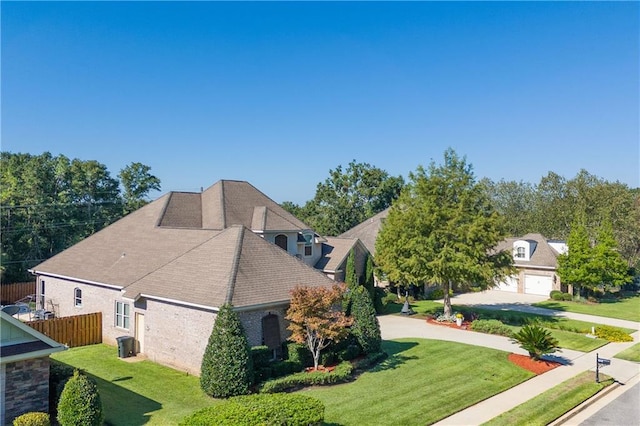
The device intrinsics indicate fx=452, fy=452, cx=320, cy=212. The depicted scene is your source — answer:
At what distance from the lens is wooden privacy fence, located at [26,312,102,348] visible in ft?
68.3

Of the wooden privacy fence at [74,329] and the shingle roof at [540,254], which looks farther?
the shingle roof at [540,254]

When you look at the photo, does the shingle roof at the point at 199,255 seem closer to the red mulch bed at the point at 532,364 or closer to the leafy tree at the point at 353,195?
the red mulch bed at the point at 532,364

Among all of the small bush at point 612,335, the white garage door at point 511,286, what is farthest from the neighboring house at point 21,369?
the white garage door at point 511,286

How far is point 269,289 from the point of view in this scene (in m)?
18.2

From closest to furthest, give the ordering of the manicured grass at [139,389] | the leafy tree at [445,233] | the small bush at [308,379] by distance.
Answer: the manicured grass at [139,389] → the small bush at [308,379] → the leafy tree at [445,233]

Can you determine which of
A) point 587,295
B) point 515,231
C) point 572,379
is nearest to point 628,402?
point 572,379

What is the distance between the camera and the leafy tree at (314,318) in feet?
54.7

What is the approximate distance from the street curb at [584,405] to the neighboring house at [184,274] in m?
9.98

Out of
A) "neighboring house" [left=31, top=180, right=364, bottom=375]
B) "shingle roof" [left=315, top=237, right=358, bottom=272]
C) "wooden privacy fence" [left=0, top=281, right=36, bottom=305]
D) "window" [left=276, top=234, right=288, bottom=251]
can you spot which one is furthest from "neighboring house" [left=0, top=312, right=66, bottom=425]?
"wooden privacy fence" [left=0, top=281, right=36, bottom=305]

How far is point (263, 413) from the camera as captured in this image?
1094 centimetres

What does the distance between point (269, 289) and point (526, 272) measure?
34.4 meters

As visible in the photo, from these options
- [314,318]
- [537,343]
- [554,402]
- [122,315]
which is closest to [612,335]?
[537,343]

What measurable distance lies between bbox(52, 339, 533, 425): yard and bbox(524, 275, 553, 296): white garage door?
25108 mm

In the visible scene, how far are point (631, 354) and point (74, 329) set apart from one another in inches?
1073
